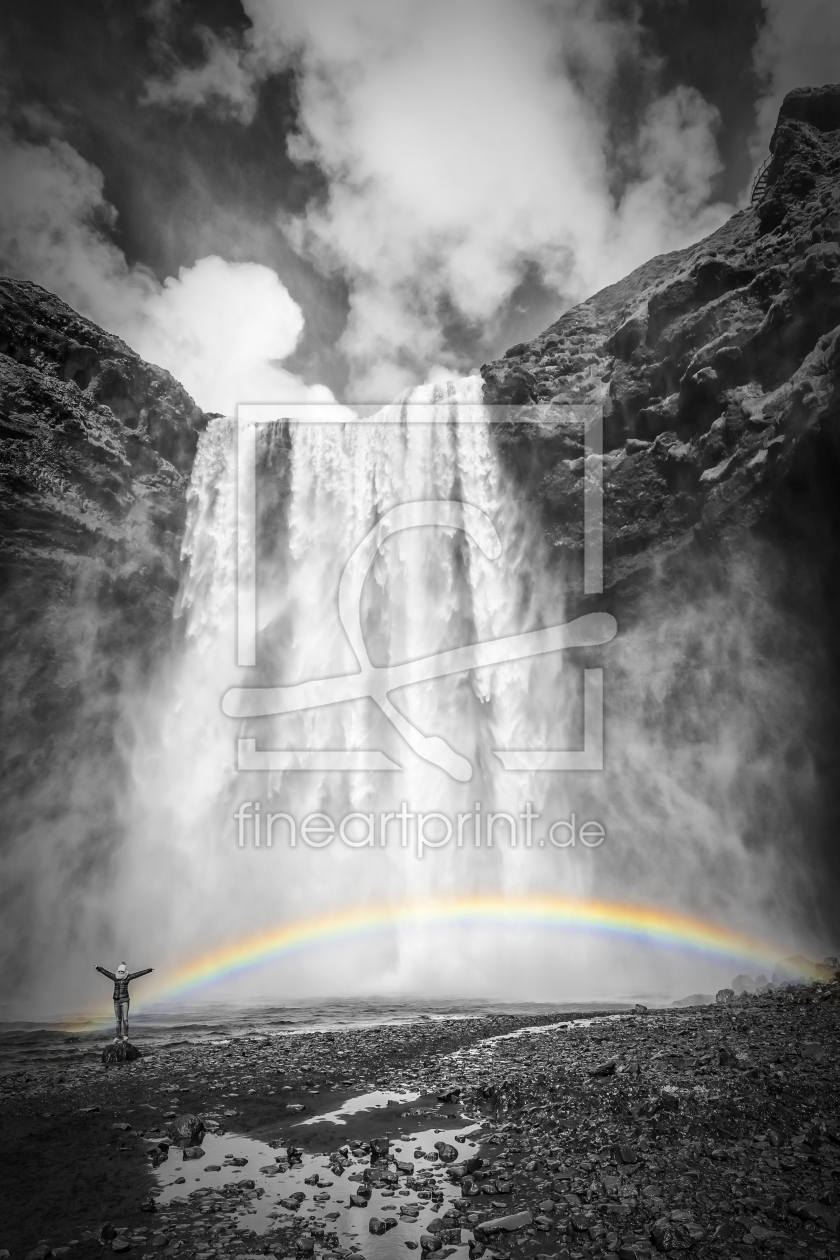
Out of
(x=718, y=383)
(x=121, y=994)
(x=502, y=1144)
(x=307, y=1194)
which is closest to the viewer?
(x=307, y=1194)

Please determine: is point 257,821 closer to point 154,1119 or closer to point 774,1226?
point 154,1119

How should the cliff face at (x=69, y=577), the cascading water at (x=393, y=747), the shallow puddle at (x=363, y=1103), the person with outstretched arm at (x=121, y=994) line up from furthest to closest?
the cliff face at (x=69, y=577) → the cascading water at (x=393, y=747) → the person with outstretched arm at (x=121, y=994) → the shallow puddle at (x=363, y=1103)

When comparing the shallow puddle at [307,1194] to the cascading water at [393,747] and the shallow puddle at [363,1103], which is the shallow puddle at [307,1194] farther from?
the cascading water at [393,747]

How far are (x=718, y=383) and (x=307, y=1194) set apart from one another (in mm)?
26136

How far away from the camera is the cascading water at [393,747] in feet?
84.1

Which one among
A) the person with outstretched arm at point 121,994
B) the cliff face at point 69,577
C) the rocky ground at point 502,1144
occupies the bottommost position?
the person with outstretched arm at point 121,994

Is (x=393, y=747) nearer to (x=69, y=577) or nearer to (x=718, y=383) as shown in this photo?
(x=69, y=577)

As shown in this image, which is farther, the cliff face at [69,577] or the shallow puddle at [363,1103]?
the cliff face at [69,577]

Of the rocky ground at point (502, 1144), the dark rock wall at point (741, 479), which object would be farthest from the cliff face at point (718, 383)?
the rocky ground at point (502, 1144)

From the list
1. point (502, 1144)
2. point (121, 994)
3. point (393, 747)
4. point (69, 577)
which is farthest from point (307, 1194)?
point (69, 577)

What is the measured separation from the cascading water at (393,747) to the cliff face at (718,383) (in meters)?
2.81

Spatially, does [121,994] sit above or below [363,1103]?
below

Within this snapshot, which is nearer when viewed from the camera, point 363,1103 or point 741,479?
point 363,1103

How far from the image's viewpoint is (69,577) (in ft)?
93.5
